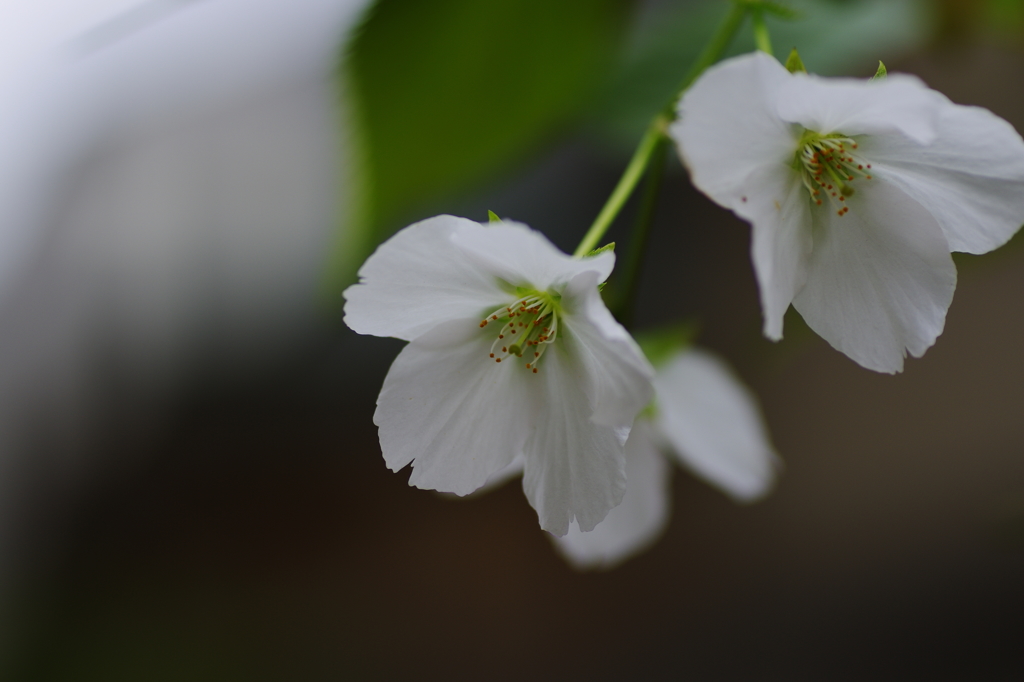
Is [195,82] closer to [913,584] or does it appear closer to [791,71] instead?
[791,71]

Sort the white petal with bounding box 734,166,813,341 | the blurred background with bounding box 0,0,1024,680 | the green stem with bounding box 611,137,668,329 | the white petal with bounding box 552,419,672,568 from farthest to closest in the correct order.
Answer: the blurred background with bounding box 0,0,1024,680, the white petal with bounding box 552,419,672,568, the green stem with bounding box 611,137,668,329, the white petal with bounding box 734,166,813,341

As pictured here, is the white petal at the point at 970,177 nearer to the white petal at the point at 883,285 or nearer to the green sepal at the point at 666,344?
the white petal at the point at 883,285

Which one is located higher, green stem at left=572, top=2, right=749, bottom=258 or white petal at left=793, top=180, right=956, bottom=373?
green stem at left=572, top=2, right=749, bottom=258

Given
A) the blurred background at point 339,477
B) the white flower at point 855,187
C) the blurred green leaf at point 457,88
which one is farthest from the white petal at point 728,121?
the blurred background at point 339,477

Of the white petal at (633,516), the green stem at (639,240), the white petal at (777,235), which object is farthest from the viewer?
the white petal at (633,516)

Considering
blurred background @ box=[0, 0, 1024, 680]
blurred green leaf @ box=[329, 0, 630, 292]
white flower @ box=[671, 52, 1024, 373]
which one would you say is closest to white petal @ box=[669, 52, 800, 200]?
white flower @ box=[671, 52, 1024, 373]

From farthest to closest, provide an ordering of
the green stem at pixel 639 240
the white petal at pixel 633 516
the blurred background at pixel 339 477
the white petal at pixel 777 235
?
the blurred background at pixel 339 477
the white petal at pixel 633 516
the green stem at pixel 639 240
the white petal at pixel 777 235

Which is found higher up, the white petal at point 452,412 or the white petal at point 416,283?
the white petal at point 416,283

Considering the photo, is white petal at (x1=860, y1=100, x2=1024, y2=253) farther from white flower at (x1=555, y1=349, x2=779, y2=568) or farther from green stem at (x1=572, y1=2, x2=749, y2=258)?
white flower at (x1=555, y1=349, x2=779, y2=568)
